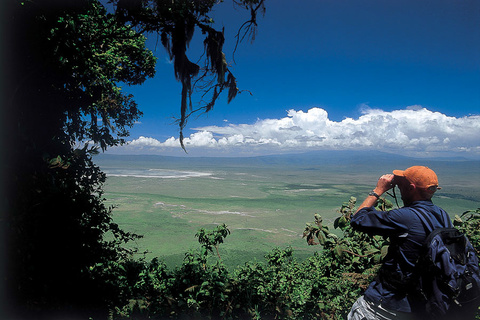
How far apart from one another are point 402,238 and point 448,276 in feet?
0.85

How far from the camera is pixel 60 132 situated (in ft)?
13.6

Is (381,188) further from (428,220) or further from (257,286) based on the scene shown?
(257,286)

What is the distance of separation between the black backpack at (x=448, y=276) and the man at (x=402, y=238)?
0.07m

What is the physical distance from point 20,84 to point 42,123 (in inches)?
37.2

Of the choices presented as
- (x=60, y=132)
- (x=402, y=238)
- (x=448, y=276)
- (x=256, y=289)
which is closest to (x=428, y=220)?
(x=402, y=238)

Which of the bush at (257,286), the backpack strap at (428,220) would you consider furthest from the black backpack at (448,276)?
the bush at (257,286)

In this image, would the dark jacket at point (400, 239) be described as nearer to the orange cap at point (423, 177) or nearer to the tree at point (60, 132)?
the orange cap at point (423, 177)

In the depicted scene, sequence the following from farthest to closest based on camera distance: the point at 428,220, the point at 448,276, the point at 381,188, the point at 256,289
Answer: the point at 256,289 → the point at 381,188 → the point at 428,220 → the point at 448,276

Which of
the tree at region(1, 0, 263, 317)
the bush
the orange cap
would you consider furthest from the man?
the tree at region(1, 0, 263, 317)

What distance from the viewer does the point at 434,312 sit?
1.34 m

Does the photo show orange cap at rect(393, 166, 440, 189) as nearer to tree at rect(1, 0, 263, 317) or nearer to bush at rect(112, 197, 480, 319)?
bush at rect(112, 197, 480, 319)

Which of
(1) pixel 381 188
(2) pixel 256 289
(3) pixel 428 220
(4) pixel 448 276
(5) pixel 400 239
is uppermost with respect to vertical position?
(1) pixel 381 188

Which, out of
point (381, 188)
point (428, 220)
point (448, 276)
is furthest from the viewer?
point (381, 188)

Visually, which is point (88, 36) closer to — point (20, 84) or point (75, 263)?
point (20, 84)
